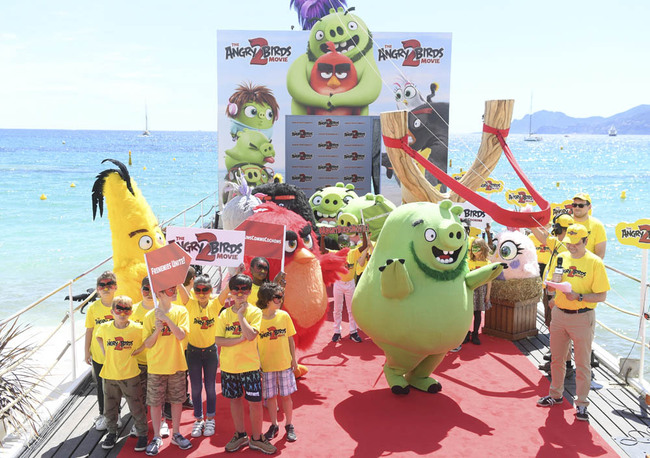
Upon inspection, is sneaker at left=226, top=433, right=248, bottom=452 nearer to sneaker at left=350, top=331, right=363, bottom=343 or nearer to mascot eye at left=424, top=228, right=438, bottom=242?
mascot eye at left=424, top=228, right=438, bottom=242

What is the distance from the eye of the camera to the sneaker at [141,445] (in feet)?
15.6

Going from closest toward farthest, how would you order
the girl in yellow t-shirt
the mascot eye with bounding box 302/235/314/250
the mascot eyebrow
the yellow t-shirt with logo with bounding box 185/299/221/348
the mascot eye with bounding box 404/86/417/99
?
the yellow t-shirt with logo with bounding box 185/299/221/348, the mascot eyebrow, the mascot eye with bounding box 302/235/314/250, the girl in yellow t-shirt, the mascot eye with bounding box 404/86/417/99

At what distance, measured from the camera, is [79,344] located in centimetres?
808

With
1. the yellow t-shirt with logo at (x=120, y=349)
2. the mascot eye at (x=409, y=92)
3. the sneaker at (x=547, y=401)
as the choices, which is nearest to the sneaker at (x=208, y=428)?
the yellow t-shirt with logo at (x=120, y=349)

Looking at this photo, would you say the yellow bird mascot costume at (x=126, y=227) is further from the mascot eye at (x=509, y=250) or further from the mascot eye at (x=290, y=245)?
the mascot eye at (x=509, y=250)

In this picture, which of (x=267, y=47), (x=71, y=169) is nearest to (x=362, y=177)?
(x=267, y=47)

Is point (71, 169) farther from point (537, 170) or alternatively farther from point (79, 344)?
point (79, 344)

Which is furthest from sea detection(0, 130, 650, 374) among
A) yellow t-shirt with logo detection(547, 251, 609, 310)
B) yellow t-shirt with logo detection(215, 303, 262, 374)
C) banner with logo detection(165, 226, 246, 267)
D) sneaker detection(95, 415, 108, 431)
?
sneaker detection(95, 415, 108, 431)

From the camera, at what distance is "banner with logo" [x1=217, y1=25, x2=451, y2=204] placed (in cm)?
1441

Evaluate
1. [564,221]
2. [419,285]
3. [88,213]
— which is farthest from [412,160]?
[88,213]

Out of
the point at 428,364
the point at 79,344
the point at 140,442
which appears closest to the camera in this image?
the point at 140,442

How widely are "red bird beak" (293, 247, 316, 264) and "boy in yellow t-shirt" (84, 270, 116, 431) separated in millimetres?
1861

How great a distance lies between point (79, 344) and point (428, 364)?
4.93 metres

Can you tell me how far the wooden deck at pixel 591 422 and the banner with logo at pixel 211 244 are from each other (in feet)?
5.37
